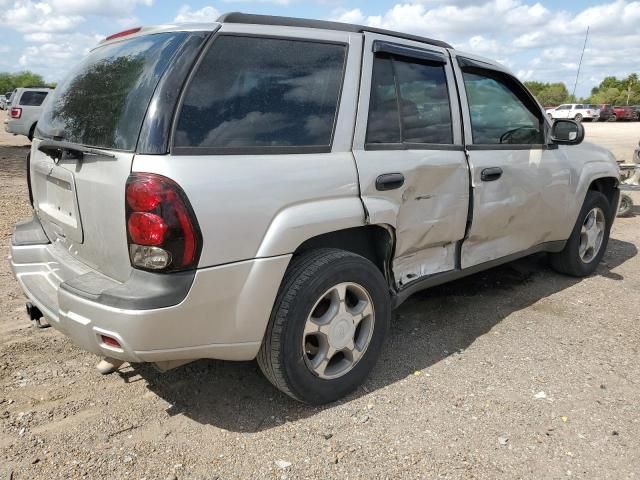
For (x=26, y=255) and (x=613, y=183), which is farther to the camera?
(x=613, y=183)

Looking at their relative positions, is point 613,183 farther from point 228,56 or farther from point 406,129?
point 228,56

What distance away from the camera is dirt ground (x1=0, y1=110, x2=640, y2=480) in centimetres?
247

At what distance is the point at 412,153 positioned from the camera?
10.4 ft

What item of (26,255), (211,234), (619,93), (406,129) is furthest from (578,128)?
(619,93)

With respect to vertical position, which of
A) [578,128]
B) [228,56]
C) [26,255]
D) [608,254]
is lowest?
[608,254]

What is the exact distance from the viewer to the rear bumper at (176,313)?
2.27 metres

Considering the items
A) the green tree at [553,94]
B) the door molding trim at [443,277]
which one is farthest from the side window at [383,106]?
the green tree at [553,94]

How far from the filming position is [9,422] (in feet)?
8.90

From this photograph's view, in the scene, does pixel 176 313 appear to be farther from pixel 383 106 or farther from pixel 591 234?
pixel 591 234

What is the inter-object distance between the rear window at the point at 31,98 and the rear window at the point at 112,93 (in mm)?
16900

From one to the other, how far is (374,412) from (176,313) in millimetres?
1214

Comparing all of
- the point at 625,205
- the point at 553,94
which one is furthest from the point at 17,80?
the point at 625,205

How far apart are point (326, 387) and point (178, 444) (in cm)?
77

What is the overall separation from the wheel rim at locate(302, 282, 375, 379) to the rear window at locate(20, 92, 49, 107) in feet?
58.9
